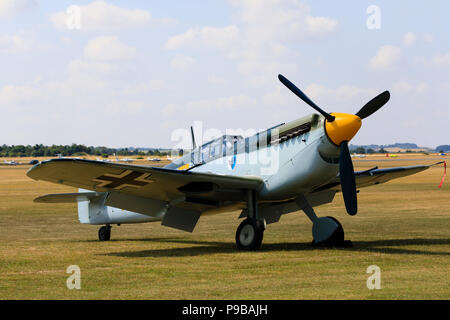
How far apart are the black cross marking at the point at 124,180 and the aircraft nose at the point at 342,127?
331 cm

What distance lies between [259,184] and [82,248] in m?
4.01

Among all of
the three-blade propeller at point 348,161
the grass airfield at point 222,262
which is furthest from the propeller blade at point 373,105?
the grass airfield at point 222,262

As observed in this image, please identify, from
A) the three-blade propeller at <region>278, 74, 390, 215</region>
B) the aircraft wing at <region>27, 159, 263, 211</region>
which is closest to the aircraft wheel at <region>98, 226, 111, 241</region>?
the aircraft wing at <region>27, 159, 263, 211</region>

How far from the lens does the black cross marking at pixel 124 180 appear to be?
11.0m

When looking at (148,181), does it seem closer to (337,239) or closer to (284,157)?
(284,157)

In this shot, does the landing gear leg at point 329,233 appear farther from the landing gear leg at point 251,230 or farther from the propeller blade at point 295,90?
the propeller blade at point 295,90

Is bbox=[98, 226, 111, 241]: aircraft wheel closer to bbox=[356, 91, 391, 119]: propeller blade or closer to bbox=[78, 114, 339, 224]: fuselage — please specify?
bbox=[78, 114, 339, 224]: fuselage

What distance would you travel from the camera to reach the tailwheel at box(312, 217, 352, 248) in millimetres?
12031

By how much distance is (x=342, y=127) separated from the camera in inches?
418

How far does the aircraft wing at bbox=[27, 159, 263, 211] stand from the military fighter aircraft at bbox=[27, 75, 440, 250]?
2 centimetres

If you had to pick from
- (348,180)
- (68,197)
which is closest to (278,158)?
(348,180)

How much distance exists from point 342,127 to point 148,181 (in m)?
3.67

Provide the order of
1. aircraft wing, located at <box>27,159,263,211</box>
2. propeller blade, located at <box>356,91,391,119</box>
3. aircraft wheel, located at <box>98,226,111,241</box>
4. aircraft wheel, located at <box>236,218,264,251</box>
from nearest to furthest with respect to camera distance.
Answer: aircraft wing, located at <box>27,159,263,211</box>
propeller blade, located at <box>356,91,391,119</box>
aircraft wheel, located at <box>236,218,264,251</box>
aircraft wheel, located at <box>98,226,111,241</box>
